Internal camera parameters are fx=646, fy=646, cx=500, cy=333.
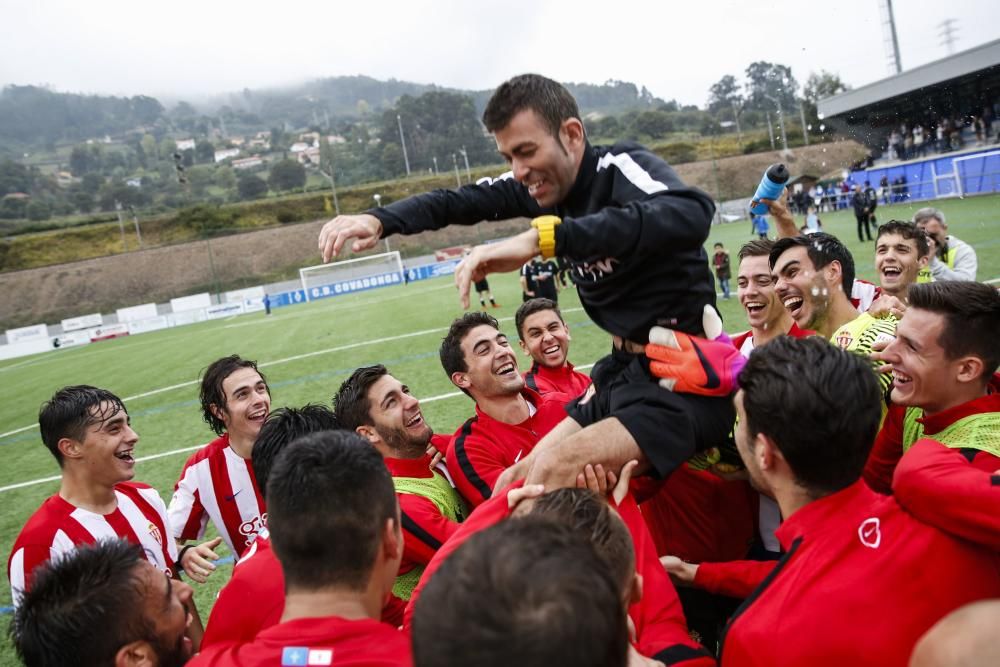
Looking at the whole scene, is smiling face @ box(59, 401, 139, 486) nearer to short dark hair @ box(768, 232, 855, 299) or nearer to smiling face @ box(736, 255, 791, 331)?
smiling face @ box(736, 255, 791, 331)

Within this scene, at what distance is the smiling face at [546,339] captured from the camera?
5.77 meters

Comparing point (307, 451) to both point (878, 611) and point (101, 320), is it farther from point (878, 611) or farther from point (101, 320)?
point (101, 320)

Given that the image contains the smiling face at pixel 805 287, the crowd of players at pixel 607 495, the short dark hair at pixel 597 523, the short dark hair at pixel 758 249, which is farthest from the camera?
the short dark hair at pixel 758 249

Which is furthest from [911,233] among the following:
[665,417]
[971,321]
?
[665,417]

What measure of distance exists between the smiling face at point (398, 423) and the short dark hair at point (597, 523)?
1731 mm

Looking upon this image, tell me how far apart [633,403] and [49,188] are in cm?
15418

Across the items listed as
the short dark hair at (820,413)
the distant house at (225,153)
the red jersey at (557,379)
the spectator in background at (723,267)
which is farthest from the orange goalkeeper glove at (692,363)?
the distant house at (225,153)

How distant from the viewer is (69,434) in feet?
12.7

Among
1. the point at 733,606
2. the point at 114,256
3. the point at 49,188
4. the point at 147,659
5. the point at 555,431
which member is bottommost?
the point at 733,606

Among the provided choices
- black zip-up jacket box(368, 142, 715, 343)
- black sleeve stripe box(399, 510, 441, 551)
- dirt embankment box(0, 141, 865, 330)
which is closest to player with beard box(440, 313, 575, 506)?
black sleeve stripe box(399, 510, 441, 551)

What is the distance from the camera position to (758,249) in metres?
4.77

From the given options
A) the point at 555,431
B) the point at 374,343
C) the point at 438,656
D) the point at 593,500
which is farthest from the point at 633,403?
the point at 374,343

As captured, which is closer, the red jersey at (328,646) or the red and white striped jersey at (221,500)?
the red jersey at (328,646)

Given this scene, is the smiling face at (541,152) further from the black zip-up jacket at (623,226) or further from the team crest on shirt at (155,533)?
the team crest on shirt at (155,533)
